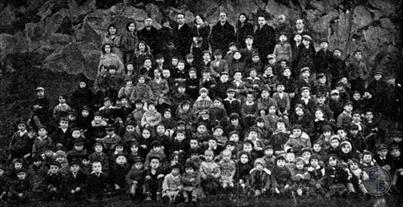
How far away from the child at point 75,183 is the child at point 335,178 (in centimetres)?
392

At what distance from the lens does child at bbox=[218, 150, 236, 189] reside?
9.04 m

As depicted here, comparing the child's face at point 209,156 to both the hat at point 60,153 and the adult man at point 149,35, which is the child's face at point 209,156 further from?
the adult man at point 149,35

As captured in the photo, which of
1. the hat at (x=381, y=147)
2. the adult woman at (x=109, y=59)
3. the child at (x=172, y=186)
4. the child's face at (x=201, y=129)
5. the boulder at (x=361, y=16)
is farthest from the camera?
the boulder at (x=361, y=16)

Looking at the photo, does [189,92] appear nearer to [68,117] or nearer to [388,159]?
[68,117]

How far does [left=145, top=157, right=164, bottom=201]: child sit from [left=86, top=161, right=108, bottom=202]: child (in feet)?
2.38

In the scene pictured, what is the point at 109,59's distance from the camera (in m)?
12.0

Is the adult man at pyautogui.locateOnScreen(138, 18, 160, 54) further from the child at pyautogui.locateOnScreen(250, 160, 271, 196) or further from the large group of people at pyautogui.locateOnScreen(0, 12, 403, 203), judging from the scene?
the child at pyautogui.locateOnScreen(250, 160, 271, 196)

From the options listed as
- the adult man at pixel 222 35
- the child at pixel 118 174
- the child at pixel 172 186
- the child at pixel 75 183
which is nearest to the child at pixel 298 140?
the child at pixel 172 186

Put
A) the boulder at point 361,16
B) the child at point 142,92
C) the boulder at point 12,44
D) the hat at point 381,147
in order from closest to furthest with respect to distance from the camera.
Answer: the hat at point 381,147
the child at point 142,92
the boulder at point 12,44
the boulder at point 361,16

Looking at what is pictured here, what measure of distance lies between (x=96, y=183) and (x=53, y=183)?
2.31 ft

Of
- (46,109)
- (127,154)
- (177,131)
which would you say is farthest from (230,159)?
(46,109)

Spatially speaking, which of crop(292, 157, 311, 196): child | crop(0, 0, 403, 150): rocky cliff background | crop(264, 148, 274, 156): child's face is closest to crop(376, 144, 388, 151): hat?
crop(292, 157, 311, 196): child

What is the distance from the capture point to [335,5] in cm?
1300

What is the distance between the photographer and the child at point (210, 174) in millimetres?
9000
